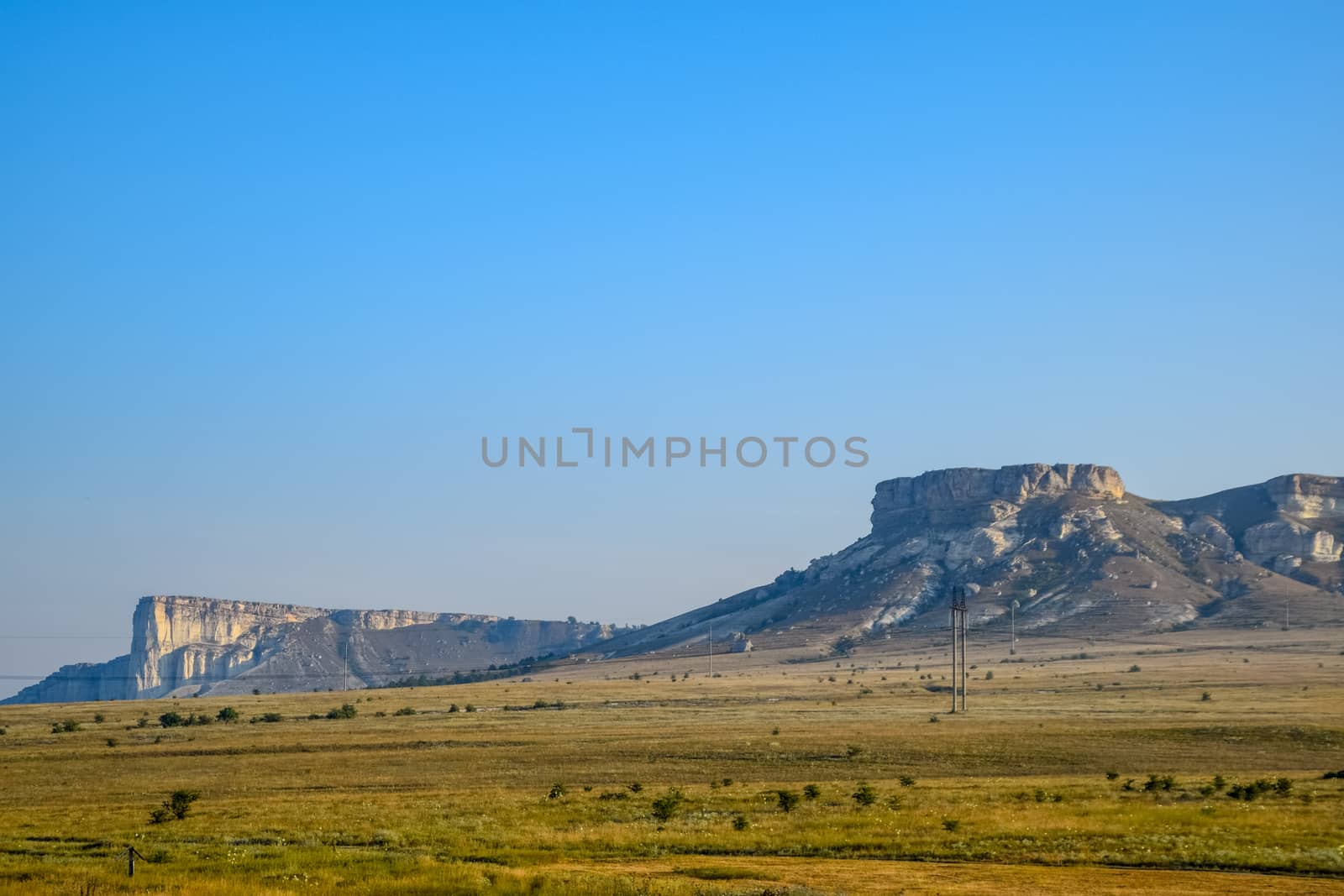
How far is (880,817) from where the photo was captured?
1587 inches

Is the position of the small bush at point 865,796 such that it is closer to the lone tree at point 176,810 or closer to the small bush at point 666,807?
the small bush at point 666,807

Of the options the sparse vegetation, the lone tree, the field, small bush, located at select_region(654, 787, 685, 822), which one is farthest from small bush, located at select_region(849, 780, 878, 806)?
the sparse vegetation

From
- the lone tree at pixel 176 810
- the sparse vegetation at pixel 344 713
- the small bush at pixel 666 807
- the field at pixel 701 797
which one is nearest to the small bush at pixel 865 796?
the field at pixel 701 797

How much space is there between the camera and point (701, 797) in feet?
155

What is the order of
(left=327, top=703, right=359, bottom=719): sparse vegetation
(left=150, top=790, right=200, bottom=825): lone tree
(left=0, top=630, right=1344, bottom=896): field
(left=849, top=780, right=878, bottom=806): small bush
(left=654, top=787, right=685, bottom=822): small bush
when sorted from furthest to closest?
(left=327, top=703, right=359, bottom=719): sparse vegetation
(left=849, top=780, right=878, bottom=806): small bush
(left=150, top=790, right=200, bottom=825): lone tree
(left=654, top=787, right=685, bottom=822): small bush
(left=0, top=630, right=1344, bottom=896): field

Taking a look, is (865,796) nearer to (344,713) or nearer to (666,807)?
(666,807)

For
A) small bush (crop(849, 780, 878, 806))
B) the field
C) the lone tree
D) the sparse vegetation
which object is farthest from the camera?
the sparse vegetation

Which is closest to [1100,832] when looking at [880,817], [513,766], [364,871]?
[880,817]

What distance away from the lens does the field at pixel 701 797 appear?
30438 mm

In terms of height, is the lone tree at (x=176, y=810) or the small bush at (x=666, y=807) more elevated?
the lone tree at (x=176, y=810)

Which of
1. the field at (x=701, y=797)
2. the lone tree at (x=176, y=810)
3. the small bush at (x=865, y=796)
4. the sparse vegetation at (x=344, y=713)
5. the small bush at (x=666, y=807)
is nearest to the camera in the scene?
the field at (x=701, y=797)

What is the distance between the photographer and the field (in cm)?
3044

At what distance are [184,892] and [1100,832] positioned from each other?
78.2ft

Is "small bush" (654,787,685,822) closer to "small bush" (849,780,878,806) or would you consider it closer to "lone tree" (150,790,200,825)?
"small bush" (849,780,878,806)
